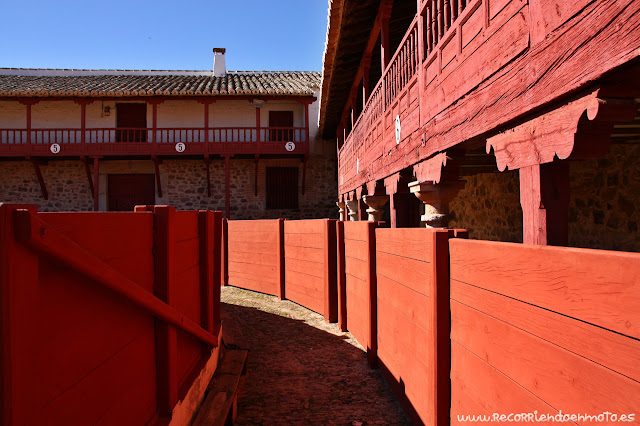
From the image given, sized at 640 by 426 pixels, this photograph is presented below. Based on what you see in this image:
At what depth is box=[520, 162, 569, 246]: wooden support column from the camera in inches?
95.6

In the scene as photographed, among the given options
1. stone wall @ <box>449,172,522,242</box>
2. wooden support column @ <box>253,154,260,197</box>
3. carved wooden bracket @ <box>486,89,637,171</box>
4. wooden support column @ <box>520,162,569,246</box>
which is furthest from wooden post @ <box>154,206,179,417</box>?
wooden support column @ <box>253,154,260,197</box>

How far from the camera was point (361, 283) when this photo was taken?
4781 millimetres

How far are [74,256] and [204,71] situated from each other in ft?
70.9

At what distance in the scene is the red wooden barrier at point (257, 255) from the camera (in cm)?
802

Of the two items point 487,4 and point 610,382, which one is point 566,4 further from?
point 610,382

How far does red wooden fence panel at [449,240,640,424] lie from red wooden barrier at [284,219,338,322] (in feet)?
12.0

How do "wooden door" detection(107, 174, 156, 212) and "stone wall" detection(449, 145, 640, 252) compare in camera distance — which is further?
"wooden door" detection(107, 174, 156, 212)

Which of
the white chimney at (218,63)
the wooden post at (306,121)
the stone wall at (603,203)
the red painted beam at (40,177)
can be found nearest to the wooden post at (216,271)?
the stone wall at (603,203)

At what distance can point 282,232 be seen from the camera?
7.92 metres

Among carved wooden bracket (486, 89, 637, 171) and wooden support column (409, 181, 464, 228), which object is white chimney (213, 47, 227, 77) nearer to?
wooden support column (409, 181, 464, 228)

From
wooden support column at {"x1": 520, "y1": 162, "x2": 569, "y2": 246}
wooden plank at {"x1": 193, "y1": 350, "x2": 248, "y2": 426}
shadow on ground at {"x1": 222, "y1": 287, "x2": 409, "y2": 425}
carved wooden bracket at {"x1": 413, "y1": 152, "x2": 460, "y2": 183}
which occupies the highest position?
carved wooden bracket at {"x1": 413, "y1": 152, "x2": 460, "y2": 183}

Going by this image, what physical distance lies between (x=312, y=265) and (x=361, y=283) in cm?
205

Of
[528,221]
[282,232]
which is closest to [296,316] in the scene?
[282,232]

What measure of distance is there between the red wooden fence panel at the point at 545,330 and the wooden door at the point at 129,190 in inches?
672
